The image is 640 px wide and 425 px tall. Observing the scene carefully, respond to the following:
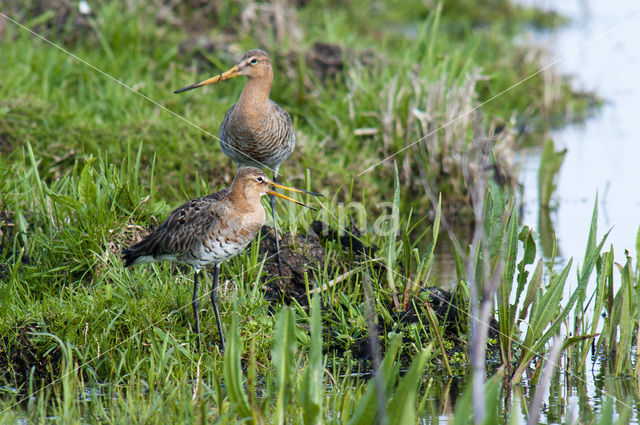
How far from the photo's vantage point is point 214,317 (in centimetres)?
539

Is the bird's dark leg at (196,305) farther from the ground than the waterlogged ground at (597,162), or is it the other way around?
the waterlogged ground at (597,162)

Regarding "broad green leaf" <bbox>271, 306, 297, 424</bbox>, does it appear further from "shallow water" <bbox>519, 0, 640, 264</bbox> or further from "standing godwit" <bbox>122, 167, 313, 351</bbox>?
"shallow water" <bbox>519, 0, 640, 264</bbox>

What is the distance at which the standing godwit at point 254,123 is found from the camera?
6277mm

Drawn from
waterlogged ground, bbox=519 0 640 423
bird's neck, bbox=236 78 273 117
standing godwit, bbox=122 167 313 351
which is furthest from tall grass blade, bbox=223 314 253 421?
bird's neck, bbox=236 78 273 117

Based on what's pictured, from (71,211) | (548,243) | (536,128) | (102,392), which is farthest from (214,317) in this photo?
(536,128)

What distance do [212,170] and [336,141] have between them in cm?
160

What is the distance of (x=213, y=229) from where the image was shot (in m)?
5.06

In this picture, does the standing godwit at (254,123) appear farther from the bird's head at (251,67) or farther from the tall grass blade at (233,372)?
the tall grass blade at (233,372)

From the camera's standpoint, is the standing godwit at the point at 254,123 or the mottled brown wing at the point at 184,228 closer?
the mottled brown wing at the point at 184,228

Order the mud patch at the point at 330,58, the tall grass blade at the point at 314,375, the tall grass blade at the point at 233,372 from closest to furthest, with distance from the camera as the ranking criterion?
the tall grass blade at the point at 314,375 → the tall grass blade at the point at 233,372 → the mud patch at the point at 330,58

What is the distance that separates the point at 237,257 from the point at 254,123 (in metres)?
1.02

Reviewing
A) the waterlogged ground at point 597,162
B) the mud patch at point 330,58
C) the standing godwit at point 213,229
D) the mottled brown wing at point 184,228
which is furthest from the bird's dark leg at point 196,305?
the mud patch at point 330,58

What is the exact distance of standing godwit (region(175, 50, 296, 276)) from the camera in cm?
628

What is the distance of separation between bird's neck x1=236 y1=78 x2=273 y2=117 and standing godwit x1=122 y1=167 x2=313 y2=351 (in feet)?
3.65
